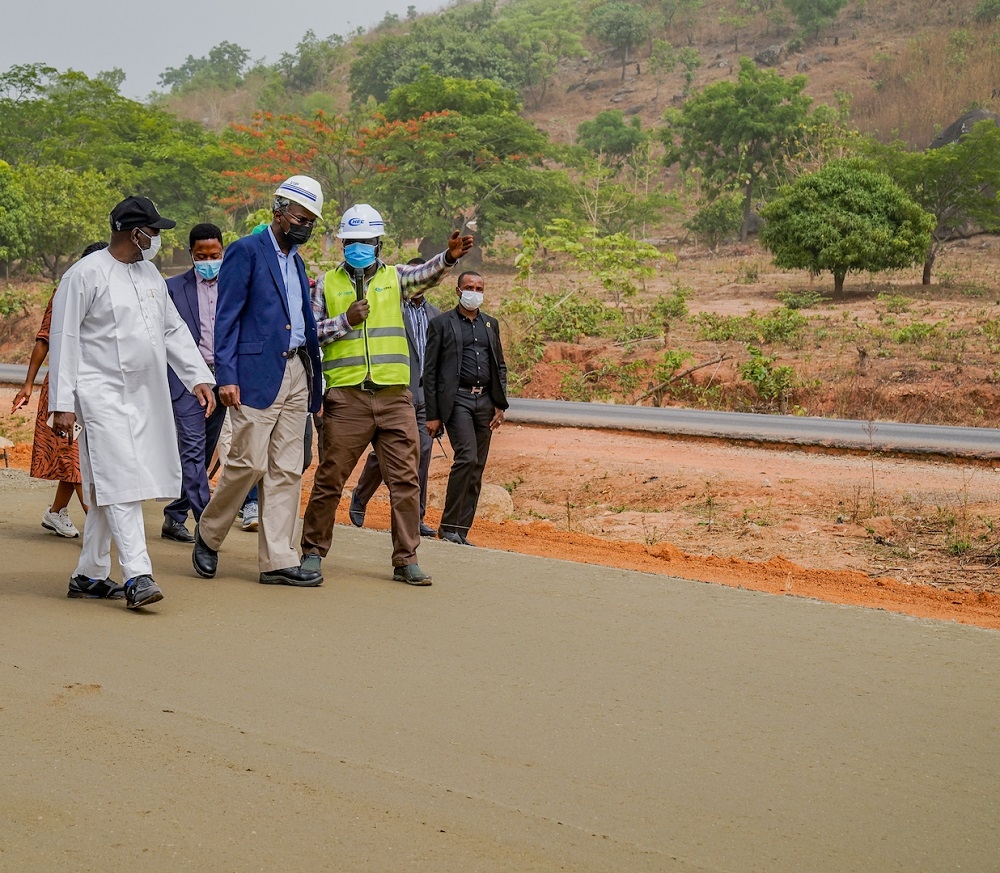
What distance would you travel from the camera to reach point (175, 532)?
7.91m

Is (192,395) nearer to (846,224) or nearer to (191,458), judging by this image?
(191,458)

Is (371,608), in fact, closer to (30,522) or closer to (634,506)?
(30,522)

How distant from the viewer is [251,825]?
348cm

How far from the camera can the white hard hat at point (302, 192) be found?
6250 millimetres

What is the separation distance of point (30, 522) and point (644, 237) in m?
43.7

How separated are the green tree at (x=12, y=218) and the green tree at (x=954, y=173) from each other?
1040 inches

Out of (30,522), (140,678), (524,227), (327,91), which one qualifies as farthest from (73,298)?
(327,91)

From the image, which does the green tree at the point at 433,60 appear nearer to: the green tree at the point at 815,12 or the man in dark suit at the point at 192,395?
the green tree at the point at 815,12

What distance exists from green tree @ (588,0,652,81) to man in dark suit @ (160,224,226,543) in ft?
257

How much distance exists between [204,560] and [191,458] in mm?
1486

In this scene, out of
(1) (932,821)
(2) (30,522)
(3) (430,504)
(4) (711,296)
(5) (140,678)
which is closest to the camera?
(1) (932,821)

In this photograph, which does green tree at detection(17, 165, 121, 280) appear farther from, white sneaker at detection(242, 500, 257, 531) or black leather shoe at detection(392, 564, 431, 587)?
black leather shoe at detection(392, 564, 431, 587)

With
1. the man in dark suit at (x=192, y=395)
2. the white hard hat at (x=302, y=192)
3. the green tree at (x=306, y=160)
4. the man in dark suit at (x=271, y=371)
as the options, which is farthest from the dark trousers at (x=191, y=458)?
the green tree at (x=306, y=160)

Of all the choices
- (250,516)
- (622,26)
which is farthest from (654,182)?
(250,516)
